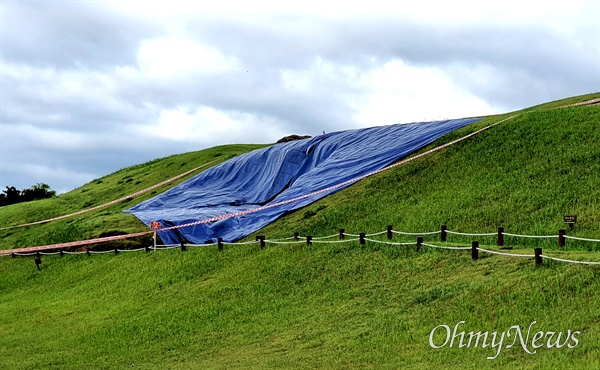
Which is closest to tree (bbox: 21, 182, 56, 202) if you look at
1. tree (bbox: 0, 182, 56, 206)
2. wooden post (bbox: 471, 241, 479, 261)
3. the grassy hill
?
tree (bbox: 0, 182, 56, 206)

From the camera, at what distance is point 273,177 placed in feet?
148

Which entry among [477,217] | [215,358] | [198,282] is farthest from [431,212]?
[215,358]

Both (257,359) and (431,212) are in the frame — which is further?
(431,212)

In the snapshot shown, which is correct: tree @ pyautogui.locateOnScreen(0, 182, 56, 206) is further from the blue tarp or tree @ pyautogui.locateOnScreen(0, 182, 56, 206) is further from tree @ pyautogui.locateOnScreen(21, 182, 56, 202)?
the blue tarp

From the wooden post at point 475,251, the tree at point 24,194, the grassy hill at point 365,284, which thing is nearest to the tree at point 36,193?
the tree at point 24,194

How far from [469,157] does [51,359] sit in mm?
22383

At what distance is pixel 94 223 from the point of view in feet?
150

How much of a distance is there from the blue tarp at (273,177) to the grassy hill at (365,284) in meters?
1.69

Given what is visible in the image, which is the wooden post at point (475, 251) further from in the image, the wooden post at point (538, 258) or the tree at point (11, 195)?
the tree at point (11, 195)

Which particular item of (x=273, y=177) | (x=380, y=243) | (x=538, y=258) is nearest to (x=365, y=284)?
(x=380, y=243)

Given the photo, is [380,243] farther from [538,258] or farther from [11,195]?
[11,195]

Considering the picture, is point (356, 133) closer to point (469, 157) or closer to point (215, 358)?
point (469, 157)

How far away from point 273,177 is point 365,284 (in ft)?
70.2

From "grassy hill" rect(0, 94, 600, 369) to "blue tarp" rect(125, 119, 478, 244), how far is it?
169 cm
